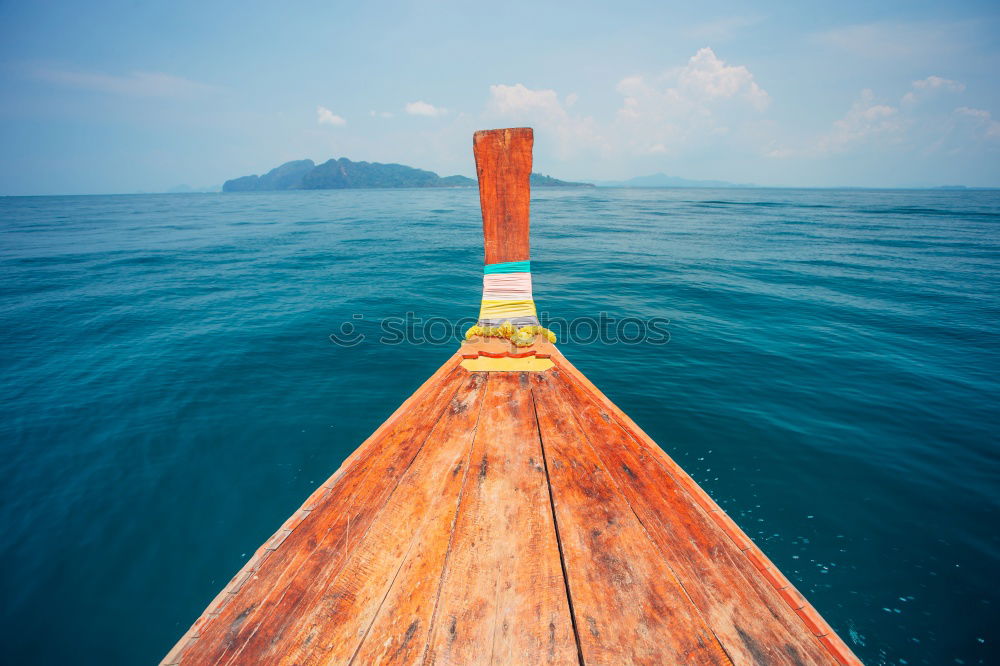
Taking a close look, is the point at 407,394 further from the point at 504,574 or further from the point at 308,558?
the point at 504,574

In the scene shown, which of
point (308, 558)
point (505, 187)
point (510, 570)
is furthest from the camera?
point (505, 187)

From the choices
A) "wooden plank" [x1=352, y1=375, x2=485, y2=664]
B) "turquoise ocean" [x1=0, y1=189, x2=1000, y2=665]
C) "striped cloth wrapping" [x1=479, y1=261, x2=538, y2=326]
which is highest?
"striped cloth wrapping" [x1=479, y1=261, x2=538, y2=326]

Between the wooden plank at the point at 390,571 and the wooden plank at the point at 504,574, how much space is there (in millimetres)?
131

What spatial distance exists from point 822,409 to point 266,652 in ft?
32.9

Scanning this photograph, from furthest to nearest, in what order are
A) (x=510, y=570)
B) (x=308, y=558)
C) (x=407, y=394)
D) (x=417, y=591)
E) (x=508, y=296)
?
1. (x=407, y=394)
2. (x=508, y=296)
3. (x=308, y=558)
4. (x=510, y=570)
5. (x=417, y=591)

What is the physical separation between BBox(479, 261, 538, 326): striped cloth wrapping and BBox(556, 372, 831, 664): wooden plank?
2750 mm

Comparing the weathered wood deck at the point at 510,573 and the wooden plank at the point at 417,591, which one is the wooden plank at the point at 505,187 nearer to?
the weathered wood deck at the point at 510,573

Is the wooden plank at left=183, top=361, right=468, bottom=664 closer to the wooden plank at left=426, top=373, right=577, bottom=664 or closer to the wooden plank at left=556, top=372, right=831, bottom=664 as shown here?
the wooden plank at left=426, top=373, right=577, bottom=664

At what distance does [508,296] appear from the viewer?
A: 599cm

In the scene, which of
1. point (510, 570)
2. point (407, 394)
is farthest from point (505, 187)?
point (407, 394)

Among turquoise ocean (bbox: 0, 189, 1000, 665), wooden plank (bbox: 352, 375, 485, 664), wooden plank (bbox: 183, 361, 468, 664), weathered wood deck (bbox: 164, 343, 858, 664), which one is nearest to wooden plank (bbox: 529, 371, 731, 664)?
Answer: weathered wood deck (bbox: 164, 343, 858, 664)

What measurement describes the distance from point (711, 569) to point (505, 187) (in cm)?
516

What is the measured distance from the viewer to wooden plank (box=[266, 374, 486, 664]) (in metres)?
2.05

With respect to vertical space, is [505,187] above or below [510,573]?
above
